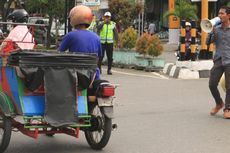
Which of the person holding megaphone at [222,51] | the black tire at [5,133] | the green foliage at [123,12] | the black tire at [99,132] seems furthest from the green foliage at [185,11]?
the black tire at [5,133]

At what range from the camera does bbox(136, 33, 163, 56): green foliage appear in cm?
1767

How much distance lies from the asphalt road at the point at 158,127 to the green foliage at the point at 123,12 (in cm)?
1144

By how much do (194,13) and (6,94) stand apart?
1165 inches

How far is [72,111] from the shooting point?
21.6 ft

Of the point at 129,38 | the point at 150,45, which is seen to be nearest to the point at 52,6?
the point at 129,38

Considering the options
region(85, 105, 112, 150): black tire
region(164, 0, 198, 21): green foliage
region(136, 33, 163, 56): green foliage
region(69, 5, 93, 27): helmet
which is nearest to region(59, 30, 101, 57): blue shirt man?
region(69, 5, 93, 27): helmet

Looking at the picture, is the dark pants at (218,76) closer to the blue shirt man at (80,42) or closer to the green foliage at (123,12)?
the blue shirt man at (80,42)

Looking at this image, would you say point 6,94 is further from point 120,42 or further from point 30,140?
point 120,42

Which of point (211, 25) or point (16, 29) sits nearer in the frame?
point (16, 29)

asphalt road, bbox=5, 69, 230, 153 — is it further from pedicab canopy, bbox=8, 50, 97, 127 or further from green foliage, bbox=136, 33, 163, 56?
green foliage, bbox=136, 33, 163, 56

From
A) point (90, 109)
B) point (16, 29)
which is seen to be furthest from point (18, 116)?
point (16, 29)

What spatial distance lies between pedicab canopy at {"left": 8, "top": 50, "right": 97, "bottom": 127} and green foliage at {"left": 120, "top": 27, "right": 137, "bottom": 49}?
12.4 metres

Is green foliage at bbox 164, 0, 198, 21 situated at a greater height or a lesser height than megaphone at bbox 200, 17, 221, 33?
greater

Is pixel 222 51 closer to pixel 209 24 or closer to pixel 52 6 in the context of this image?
pixel 209 24
